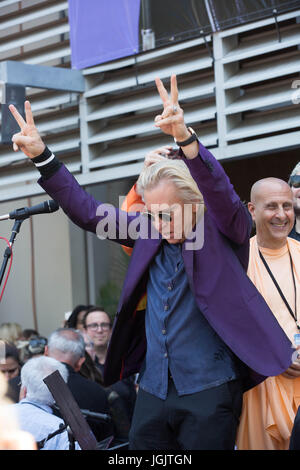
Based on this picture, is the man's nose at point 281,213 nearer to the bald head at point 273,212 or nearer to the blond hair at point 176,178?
the bald head at point 273,212

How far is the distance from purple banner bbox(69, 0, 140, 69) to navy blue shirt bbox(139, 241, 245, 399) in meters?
4.47

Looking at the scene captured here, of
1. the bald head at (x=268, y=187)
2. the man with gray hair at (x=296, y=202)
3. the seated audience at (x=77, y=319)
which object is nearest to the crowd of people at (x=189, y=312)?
the bald head at (x=268, y=187)

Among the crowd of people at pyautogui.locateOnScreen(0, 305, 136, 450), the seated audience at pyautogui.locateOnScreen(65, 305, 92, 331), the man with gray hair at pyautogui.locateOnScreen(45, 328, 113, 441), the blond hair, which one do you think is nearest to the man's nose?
the blond hair

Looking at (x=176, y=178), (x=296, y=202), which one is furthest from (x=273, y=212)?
(x=176, y=178)

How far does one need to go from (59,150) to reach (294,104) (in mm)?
2903

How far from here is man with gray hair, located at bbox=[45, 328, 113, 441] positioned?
5.07m

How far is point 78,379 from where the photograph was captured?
5125 millimetres

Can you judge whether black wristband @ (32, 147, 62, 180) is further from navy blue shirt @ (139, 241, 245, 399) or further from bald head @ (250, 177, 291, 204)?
bald head @ (250, 177, 291, 204)

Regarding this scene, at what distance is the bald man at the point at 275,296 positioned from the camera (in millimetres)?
3203

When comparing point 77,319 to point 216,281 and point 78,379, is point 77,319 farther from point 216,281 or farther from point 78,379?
point 216,281

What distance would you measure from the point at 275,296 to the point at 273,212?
405 millimetres

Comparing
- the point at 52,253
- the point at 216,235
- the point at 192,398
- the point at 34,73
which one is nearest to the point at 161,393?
the point at 192,398

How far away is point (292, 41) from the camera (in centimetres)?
615

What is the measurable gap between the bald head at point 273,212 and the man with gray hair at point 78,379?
6.72 feet
